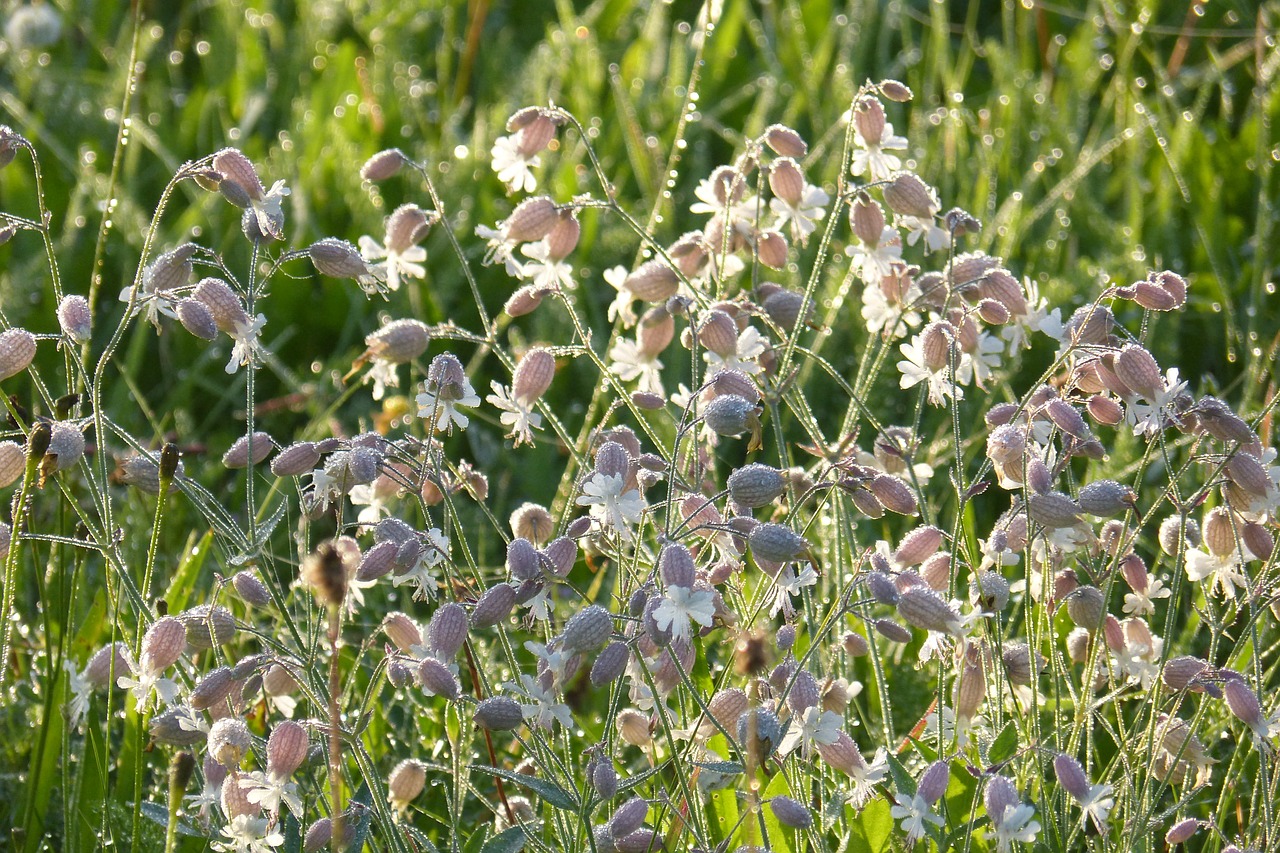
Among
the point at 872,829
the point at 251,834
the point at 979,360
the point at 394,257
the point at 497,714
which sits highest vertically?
the point at 394,257

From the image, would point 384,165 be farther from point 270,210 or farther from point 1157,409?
point 1157,409

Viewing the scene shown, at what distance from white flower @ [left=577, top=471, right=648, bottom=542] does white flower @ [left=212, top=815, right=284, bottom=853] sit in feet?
1.26

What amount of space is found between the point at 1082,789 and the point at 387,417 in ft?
4.05

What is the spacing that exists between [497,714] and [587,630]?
0.33 feet

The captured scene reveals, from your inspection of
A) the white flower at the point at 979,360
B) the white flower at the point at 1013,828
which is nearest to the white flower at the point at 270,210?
the white flower at the point at 979,360

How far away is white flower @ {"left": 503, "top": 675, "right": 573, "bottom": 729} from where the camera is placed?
1.19 m

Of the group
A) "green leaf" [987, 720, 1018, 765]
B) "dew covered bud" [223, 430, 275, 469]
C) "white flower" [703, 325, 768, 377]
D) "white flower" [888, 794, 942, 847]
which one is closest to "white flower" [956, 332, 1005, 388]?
"white flower" [703, 325, 768, 377]

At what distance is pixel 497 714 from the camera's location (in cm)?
113

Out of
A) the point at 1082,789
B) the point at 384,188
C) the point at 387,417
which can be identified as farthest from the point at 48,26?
the point at 1082,789

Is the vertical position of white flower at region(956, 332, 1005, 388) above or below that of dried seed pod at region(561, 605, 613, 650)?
above

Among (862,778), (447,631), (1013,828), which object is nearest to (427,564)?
(447,631)

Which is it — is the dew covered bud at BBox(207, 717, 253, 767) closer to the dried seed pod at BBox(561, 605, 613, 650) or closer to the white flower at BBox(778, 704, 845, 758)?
the dried seed pod at BBox(561, 605, 613, 650)

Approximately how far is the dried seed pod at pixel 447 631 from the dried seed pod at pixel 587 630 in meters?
0.12

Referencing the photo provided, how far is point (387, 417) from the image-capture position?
2.11m
